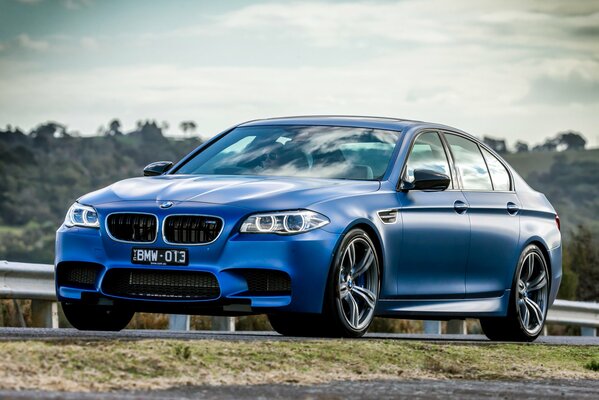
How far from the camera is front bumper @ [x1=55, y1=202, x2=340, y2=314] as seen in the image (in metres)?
9.80

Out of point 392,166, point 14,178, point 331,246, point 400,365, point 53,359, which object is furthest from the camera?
point 14,178

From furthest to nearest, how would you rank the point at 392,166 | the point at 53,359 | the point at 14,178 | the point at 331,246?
the point at 14,178
the point at 392,166
the point at 331,246
the point at 53,359

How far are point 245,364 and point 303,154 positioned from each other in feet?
11.0

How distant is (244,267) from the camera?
32.2 ft

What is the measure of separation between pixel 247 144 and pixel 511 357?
2799 millimetres

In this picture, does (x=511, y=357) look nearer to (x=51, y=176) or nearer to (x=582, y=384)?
(x=582, y=384)

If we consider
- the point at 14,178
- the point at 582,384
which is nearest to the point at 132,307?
the point at 582,384

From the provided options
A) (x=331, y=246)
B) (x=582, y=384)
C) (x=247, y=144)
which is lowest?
(x=582, y=384)

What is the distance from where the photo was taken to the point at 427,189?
1142 centimetres

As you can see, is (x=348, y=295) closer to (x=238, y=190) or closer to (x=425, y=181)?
(x=238, y=190)

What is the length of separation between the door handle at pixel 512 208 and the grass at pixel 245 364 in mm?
2462

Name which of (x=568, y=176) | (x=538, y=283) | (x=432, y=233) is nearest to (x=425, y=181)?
(x=432, y=233)

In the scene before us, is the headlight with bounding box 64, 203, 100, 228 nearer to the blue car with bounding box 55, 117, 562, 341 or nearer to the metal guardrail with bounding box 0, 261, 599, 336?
the blue car with bounding box 55, 117, 562, 341

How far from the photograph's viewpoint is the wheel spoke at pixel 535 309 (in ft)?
42.1
